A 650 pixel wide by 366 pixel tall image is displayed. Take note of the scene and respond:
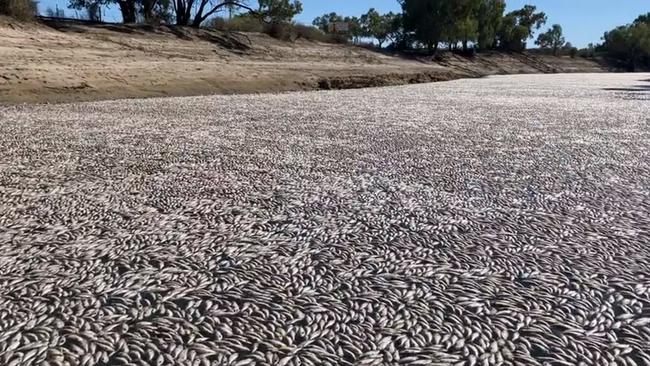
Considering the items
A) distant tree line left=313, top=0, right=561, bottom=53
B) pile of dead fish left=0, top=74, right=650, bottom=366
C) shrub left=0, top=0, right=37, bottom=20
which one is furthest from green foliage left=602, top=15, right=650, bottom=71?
pile of dead fish left=0, top=74, right=650, bottom=366

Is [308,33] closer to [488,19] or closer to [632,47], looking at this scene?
[488,19]

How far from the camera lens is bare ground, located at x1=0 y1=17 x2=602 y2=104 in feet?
33.2

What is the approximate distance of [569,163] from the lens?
4129 mm

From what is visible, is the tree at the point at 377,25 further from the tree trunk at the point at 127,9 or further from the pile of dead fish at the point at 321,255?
the pile of dead fish at the point at 321,255

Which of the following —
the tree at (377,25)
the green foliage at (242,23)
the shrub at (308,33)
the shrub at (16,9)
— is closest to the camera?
the shrub at (16,9)

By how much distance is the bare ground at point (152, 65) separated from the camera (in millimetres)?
10122

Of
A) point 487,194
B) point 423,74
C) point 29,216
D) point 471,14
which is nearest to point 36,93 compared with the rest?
point 29,216

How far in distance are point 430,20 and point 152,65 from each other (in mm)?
25965

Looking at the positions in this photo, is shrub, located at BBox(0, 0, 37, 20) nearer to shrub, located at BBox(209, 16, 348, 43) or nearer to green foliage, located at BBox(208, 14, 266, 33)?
shrub, located at BBox(209, 16, 348, 43)

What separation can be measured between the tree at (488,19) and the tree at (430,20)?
603 centimetres

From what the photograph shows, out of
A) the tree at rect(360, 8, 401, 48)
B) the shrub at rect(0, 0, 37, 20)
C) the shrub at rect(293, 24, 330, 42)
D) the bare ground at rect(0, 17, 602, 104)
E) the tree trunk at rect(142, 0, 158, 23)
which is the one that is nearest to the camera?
the bare ground at rect(0, 17, 602, 104)

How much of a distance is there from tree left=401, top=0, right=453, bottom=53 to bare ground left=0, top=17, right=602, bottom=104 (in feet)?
41.3

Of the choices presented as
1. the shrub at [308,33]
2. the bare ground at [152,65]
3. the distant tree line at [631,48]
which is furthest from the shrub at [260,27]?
the distant tree line at [631,48]

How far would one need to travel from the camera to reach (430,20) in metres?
34.9
